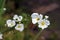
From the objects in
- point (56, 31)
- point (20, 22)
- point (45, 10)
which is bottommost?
point (56, 31)

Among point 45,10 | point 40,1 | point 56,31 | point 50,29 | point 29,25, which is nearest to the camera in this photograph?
point 29,25

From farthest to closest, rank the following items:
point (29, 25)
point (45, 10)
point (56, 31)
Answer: point (45, 10)
point (56, 31)
point (29, 25)

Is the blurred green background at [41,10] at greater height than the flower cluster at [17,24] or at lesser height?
lesser

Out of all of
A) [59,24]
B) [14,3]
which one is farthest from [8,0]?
[59,24]

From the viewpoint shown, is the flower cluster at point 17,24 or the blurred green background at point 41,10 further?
the blurred green background at point 41,10

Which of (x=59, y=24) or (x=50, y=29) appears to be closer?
(x=50, y=29)

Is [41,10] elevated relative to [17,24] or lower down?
lower down

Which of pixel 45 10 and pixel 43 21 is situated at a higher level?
pixel 43 21

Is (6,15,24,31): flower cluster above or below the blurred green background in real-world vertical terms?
above

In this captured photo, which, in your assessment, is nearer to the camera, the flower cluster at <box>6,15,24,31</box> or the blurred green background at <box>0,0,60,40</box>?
the flower cluster at <box>6,15,24,31</box>

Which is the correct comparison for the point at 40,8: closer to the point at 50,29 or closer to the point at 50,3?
the point at 50,3

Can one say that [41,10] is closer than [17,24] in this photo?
No
